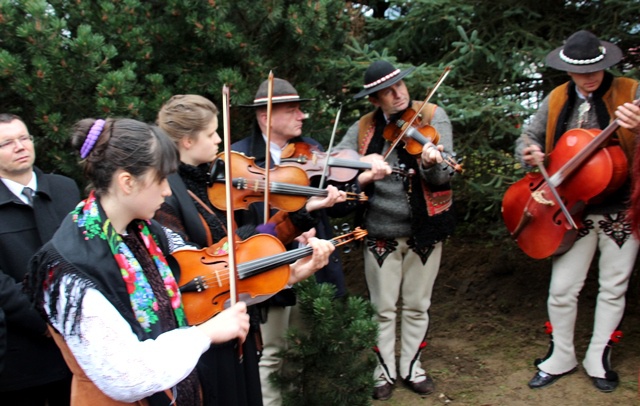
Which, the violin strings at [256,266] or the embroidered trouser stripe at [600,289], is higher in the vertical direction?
the violin strings at [256,266]

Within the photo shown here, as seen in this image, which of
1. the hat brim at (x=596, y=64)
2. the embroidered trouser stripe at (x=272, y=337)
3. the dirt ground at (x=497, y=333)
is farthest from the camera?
the dirt ground at (x=497, y=333)

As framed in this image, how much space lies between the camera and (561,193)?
10.6 ft

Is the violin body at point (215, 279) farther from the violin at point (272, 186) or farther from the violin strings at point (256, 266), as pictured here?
the violin at point (272, 186)

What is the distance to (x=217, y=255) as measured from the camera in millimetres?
2189

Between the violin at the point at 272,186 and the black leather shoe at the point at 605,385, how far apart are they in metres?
1.91

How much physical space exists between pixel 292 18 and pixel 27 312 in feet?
7.82

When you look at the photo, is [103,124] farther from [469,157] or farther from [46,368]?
[469,157]

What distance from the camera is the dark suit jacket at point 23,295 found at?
2.34 metres

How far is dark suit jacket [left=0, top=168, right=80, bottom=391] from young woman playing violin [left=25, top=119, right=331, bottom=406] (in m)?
0.83

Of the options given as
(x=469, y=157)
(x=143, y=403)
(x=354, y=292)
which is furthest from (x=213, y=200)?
(x=354, y=292)

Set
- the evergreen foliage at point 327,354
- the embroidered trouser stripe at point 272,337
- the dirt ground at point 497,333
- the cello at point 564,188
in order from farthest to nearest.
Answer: the dirt ground at point 497,333
the embroidered trouser stripe at point 272,337
the cello at point 564,188
the evergreen foliage at point 327,354

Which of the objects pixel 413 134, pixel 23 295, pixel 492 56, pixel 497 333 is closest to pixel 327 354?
pixel 413 134

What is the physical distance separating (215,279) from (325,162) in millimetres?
1221

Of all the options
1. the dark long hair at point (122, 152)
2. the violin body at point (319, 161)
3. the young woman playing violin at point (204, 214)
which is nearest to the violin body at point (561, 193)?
the violin body at point (319, 161)
